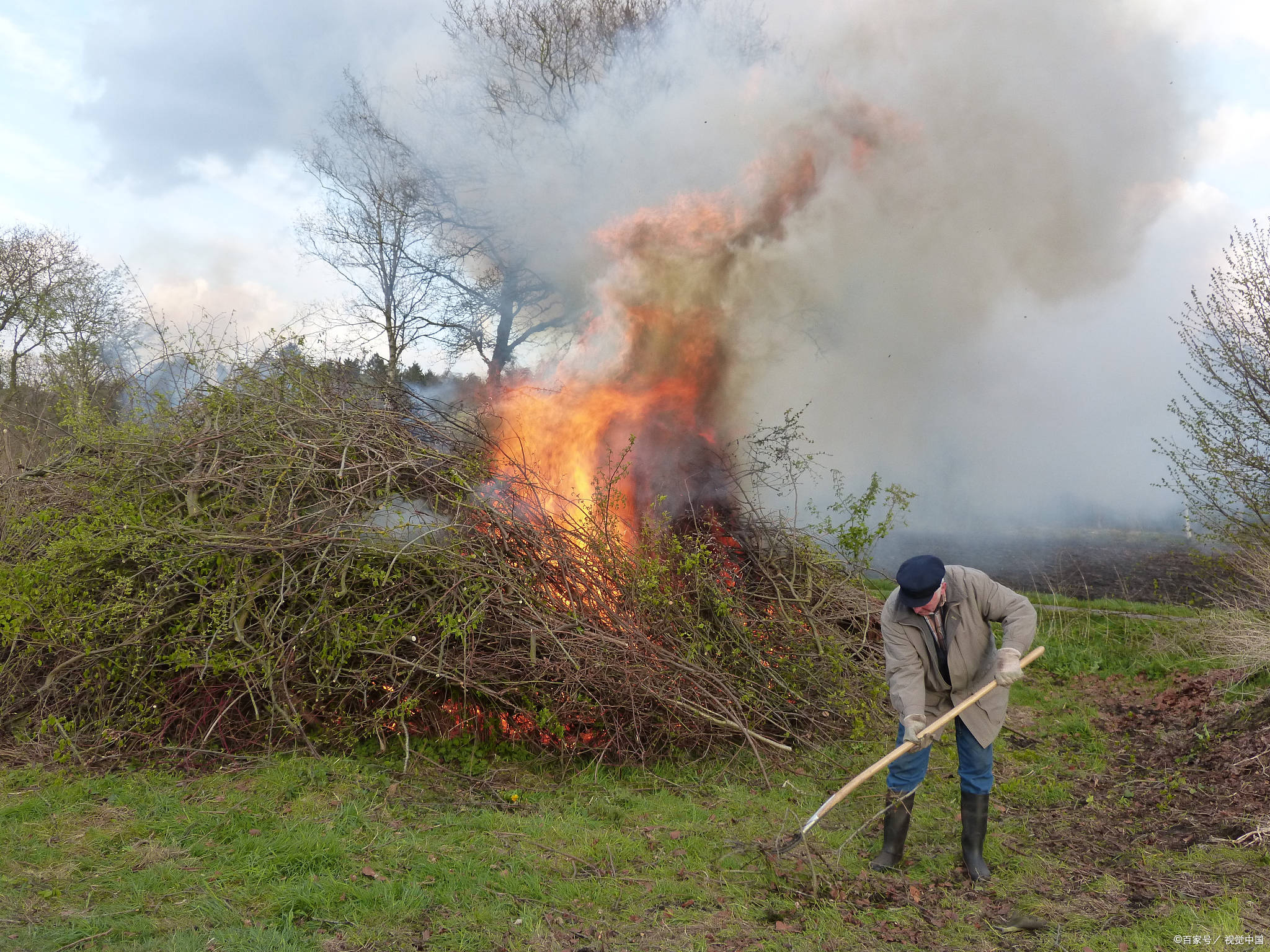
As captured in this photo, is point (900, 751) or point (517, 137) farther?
point (517, 137)

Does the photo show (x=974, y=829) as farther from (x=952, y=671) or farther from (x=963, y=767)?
(x=952, y=671)

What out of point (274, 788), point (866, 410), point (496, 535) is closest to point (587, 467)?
point (496, 535)

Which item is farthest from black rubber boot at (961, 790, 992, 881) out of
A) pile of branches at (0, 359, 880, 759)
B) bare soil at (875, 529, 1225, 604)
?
bare soil at (875, 529, 1225, 604)

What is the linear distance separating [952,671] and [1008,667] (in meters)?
0.30

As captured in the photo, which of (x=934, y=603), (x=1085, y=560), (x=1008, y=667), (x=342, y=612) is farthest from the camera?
(x=1085, y=560)

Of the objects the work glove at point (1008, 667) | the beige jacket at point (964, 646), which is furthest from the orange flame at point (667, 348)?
the work glove at point (1008, 667)

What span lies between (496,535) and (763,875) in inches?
122

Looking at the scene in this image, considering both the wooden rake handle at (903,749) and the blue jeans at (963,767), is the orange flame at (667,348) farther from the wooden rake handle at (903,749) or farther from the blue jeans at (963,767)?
the wooden rake handle at (903,749)

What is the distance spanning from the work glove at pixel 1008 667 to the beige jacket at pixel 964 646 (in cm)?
6

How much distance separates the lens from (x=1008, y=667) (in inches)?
159

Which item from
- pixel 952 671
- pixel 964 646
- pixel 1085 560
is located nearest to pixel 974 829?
pixel 952 671

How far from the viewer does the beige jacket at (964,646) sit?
422 centimetres

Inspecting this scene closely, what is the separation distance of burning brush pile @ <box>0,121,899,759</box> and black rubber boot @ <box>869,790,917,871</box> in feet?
4.60

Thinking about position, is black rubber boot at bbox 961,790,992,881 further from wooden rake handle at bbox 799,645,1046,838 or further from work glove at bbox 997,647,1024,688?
work glove at bbox 997,647,1024,688
